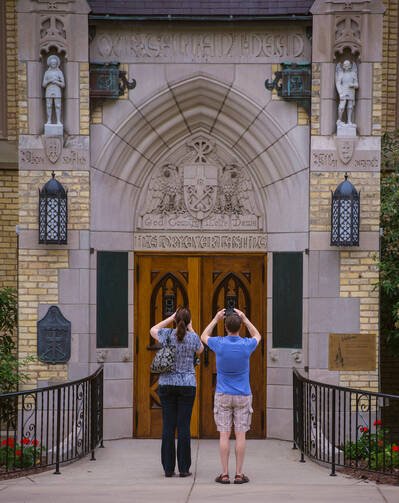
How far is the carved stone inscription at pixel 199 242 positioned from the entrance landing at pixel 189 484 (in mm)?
2662

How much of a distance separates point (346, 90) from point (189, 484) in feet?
16.5

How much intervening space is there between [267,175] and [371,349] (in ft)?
8.55

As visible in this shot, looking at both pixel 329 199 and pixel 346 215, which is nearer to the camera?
pixel 346 215

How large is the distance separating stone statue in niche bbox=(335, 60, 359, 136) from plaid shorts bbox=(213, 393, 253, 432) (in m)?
3.83

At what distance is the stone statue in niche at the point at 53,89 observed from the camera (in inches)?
341

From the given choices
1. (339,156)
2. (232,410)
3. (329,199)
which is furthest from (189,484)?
(339,156)

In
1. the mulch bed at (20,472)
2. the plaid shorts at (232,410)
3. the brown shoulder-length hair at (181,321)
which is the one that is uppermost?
the brown shoulder-length hair at (181,321)

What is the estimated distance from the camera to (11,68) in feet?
33.6

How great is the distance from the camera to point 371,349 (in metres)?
8.81

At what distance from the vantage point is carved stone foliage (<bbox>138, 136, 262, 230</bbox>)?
9.36 m

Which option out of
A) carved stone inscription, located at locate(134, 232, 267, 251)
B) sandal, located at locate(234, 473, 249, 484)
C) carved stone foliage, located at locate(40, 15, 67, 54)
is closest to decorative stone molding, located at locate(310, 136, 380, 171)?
carved stone inscription, located at locate(134, 232, 267, 251)

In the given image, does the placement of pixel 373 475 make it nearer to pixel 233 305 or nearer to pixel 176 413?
pixel 176 413

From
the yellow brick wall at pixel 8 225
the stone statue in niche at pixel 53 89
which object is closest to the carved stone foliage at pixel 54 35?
the stone statue in niche at pixel 53 89

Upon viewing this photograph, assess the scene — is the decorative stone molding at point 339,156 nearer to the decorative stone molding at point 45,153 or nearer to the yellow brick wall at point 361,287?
the yellow brick wall at point 361,287
